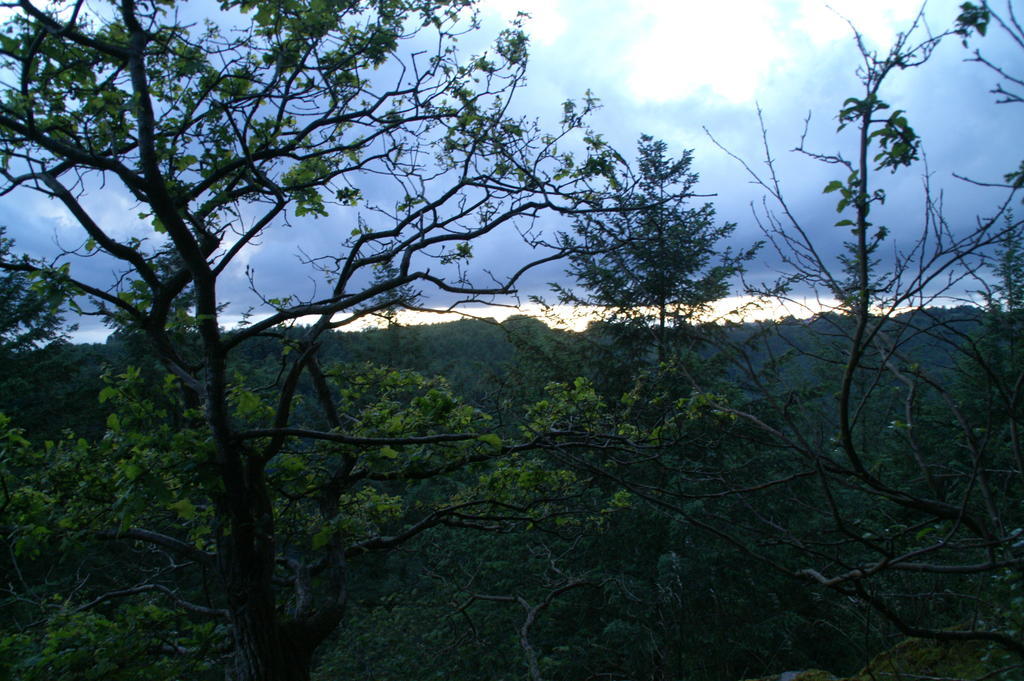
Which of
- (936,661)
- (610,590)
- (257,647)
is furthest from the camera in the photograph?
(610,590)

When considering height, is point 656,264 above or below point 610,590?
above

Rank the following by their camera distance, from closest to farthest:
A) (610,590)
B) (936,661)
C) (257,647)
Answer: (936,661)
(257,647)
(610,590)

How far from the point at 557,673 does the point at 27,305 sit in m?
18.8

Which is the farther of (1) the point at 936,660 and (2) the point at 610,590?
(2) the point at 610,590

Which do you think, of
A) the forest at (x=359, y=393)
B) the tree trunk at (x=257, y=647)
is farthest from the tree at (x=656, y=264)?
the tree trunk at (x=257, y=647)

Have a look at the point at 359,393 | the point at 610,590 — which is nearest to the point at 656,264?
the point at 359,393

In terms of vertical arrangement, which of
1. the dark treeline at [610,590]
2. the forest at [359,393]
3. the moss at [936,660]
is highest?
the forest at [359,393]

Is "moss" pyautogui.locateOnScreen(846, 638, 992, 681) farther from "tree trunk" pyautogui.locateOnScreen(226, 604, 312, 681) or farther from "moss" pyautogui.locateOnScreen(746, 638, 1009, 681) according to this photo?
"tree trunk" pyautogui.locateOnScreen(226, 604, 312, 681)

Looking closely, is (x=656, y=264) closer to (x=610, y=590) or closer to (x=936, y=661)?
(x=936, y=661)

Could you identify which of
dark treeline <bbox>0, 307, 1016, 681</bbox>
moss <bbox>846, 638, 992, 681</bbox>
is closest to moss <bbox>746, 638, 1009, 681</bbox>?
moss <bbox>846, 638, 992, 681</bbox>

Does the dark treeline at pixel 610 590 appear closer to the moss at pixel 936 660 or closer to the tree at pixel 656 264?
the tree at pixel 656 264

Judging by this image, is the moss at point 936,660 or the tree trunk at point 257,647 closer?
the moss at point 936,660

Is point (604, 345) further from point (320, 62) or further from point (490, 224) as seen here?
point (320, 62)

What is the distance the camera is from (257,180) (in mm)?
4871
